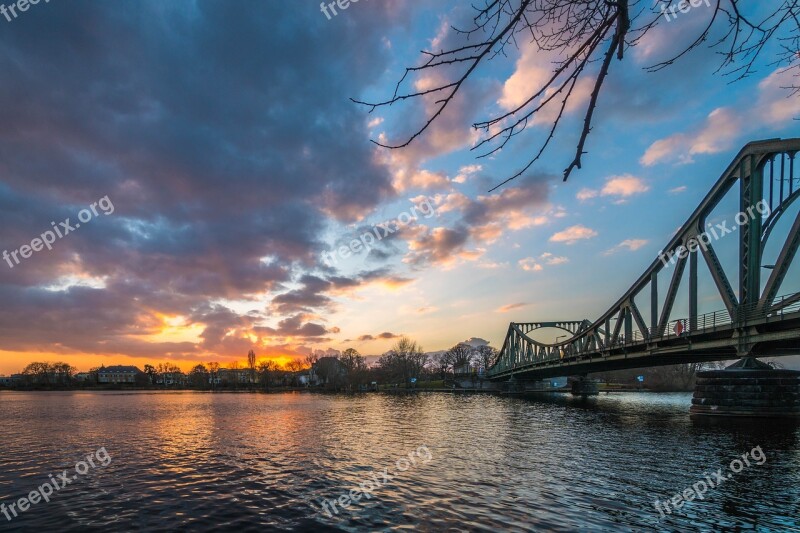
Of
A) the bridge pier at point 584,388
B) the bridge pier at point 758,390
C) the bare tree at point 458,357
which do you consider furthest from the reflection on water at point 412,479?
the bare tree at point 458,357

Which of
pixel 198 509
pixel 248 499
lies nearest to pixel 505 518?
pixel 248 499

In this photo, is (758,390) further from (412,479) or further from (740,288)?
(412,479)

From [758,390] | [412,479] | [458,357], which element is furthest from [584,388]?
[412,479]

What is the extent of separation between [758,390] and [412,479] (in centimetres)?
4007

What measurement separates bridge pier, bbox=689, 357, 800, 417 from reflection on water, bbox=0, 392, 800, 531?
571cm

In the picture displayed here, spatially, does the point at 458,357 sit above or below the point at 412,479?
above

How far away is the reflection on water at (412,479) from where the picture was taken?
1367cm

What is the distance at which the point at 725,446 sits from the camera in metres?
27.4

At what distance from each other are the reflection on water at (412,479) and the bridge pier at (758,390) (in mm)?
5711

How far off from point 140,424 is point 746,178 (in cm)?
6571

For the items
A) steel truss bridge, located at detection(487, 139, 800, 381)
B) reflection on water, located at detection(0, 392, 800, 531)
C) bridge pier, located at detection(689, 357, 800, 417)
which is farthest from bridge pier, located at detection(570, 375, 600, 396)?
reflection on water, located at detection(0, 392, 800, 531)

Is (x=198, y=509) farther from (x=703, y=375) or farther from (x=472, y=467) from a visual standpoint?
(x=703, y=375)

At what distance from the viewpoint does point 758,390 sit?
41156 millimetres

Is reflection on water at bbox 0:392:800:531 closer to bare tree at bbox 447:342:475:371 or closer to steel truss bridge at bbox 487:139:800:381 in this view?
steel truss bridge at bbox 487:139:800:381
